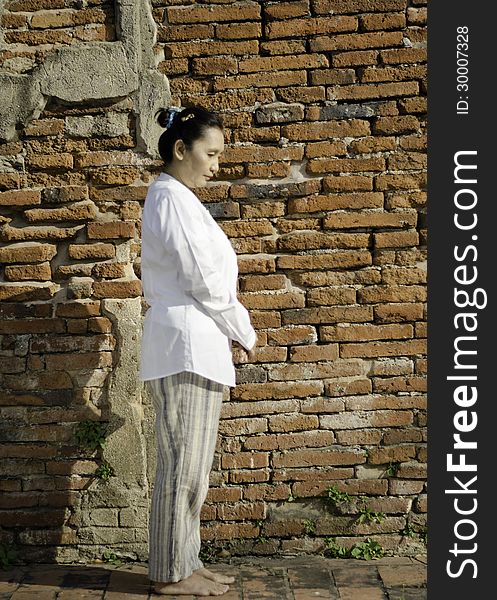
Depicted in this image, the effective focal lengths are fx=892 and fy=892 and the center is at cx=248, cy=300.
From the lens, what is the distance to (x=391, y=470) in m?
4.35

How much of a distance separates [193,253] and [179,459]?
33.9 inches

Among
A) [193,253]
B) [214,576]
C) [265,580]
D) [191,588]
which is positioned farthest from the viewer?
[265,580]

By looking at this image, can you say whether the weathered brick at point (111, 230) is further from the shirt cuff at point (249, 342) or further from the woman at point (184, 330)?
the shirt cuff at point (249, 342)

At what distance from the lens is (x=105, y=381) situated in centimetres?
432

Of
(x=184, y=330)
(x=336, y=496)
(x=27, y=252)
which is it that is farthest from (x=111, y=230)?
(x=336, y=496)

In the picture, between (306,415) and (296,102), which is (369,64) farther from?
(306,415)

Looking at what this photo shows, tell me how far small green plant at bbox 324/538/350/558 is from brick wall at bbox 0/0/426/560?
4 cm

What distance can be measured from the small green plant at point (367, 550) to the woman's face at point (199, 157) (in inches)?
76.2

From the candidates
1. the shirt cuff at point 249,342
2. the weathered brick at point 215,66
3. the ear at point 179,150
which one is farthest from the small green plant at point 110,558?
the weathered brick at point 215,66

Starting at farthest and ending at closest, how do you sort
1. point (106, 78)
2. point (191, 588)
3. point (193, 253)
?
point (106, 78) → point (191, 588) → point (193, 253)

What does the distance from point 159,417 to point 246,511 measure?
88cm

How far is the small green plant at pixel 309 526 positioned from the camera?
4.34m

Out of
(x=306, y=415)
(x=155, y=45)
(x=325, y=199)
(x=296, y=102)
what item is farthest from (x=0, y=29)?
(x=306, y=415)

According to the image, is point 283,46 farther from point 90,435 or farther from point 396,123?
point 90,435
